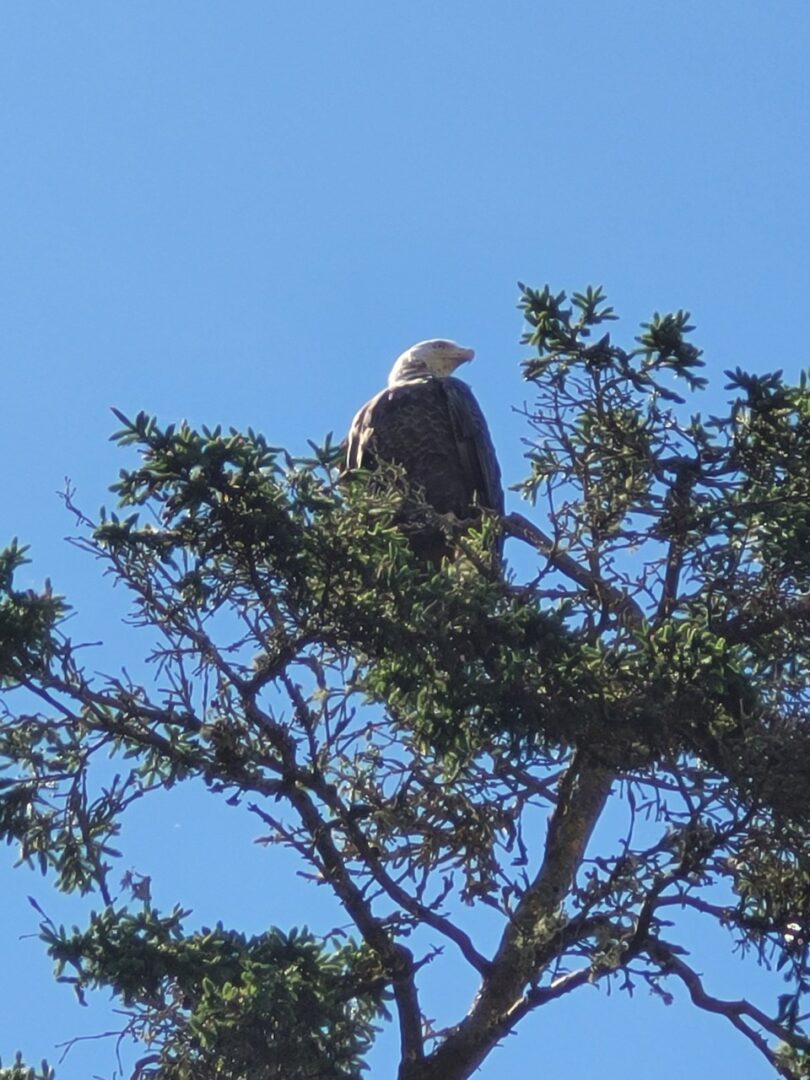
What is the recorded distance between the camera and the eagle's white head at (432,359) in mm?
11930

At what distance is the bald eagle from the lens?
1052 centimetres

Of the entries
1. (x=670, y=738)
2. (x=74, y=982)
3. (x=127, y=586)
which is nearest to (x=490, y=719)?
(x=670, y=738)

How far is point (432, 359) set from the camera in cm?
1222

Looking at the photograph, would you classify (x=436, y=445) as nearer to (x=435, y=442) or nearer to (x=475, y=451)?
(x=435, y=442)

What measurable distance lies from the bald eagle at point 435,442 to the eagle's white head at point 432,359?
0.85m

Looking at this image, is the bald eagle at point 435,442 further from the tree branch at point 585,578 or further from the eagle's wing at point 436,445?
the tree branch at point 585,578

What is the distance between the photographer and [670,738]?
588 centimetres

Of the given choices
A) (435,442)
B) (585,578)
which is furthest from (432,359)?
(585,578)

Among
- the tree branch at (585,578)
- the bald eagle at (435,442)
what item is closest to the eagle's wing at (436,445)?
the bald eagle at (435,442)

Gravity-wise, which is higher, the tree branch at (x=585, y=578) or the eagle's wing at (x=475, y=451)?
the eagle's wing at (x=475, y=451)

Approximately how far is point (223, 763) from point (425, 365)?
6235 mm

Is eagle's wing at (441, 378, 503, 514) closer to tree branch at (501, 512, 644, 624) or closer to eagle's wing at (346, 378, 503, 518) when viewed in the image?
eagle's wing at (346, 378, 503, 518)

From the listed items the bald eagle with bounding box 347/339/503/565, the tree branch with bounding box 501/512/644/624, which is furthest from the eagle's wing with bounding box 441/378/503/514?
the tree branch with bounding box 501/512/644/624

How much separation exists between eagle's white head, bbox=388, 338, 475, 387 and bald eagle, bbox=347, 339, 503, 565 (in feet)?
2.80
